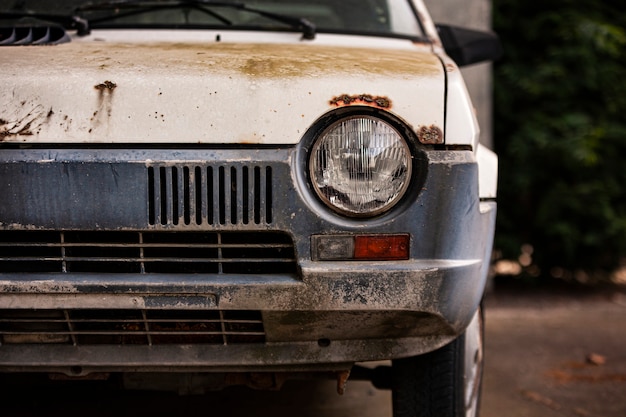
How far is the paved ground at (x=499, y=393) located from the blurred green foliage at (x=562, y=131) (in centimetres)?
104

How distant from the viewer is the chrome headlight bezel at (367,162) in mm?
2053

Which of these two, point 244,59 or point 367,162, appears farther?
point 244,59

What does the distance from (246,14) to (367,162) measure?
126 cm

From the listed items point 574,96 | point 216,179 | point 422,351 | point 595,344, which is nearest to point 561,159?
point 574,96

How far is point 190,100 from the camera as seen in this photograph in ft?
6.79

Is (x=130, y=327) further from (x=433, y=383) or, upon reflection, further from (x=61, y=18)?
(x=61, y=18)

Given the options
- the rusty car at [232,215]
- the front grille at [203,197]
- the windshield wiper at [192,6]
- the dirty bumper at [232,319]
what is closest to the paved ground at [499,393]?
the dirty bumper at [232,319]

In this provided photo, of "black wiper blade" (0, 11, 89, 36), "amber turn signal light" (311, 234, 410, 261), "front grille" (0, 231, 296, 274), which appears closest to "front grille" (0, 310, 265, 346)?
"front grille" (0, 231, 296, 274)

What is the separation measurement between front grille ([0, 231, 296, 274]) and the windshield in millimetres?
1182

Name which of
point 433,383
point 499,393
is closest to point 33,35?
point 433,383

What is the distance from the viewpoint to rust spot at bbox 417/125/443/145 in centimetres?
207

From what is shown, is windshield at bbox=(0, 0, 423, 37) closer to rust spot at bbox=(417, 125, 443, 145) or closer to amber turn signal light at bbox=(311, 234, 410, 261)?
rust spot at bbox=(417, 125, 443, 145)

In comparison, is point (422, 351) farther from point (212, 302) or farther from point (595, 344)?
point (595, 344)

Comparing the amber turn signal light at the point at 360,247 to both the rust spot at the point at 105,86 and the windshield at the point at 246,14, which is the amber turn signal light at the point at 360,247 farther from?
the windshield at the point at 246,14
